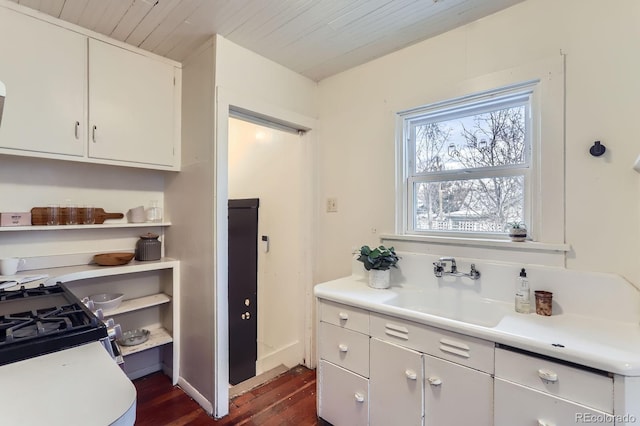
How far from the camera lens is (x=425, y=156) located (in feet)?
6.91

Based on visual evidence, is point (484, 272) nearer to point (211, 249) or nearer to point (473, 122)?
point (473, 122)

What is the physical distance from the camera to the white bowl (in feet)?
6.74

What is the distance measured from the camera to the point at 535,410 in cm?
114

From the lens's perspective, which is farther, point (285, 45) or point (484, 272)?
point (285, 45)

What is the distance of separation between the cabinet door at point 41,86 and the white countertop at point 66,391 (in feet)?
4.93

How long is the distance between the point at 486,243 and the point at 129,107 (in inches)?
93.0

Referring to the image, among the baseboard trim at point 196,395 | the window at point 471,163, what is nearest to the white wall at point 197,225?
the baseboard trim at point 196,395

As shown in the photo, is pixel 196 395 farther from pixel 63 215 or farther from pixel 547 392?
pixel 547 392

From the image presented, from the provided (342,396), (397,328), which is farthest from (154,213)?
(397,328)

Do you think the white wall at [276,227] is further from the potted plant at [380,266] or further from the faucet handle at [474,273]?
the faucet handle at [474,273]

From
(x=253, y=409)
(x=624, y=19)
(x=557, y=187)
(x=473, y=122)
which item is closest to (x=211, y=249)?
(x=253, y=409)

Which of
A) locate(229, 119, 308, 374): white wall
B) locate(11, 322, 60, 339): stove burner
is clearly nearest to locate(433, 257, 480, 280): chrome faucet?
locate(229, 119, 308, 374): white wall

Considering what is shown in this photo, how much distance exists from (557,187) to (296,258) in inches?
71.9

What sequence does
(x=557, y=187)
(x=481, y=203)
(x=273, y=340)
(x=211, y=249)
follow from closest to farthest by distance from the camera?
1. (x=557, y=187)
2. (x=481, y=203)
3. (x=211, y=249)
4. (x=273, y=340)
